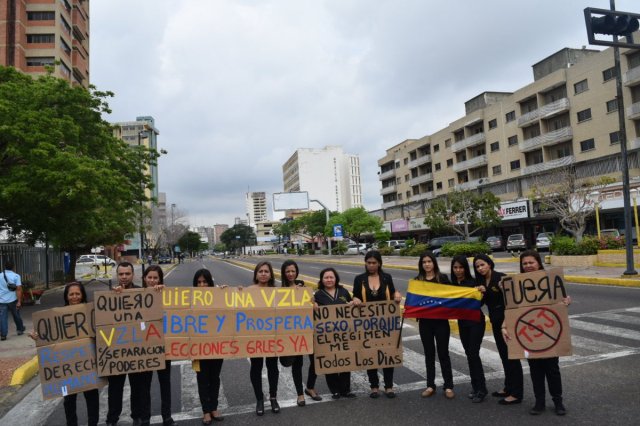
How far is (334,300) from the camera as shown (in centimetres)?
605

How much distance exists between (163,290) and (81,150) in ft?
50.2

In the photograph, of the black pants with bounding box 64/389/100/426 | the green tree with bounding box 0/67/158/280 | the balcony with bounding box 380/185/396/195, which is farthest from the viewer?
the balcony with bounding box 380/185/396/195

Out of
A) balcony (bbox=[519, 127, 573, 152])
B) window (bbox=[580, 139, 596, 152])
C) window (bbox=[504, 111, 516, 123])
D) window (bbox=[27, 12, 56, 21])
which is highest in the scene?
window (bbox=[27, 12, 56, 21])

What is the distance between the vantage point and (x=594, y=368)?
6.55 m

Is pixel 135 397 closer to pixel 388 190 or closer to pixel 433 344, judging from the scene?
pixel 433 344

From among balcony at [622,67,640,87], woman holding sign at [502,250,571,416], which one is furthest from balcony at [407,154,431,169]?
woman holding sign at [502,250,571,416]

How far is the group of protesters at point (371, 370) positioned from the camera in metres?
5.08

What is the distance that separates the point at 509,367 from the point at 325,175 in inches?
5451

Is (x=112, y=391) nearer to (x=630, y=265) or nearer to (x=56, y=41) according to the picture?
(x=630, y=265)

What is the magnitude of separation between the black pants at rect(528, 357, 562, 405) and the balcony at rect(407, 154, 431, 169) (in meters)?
68.4

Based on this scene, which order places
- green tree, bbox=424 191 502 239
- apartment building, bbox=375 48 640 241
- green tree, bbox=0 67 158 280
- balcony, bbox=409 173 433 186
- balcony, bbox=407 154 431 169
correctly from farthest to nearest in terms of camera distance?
balcony, bbox=407 154 431 169, balcony, bbox=409 173 433 186, apartment building, bbox=375 48 640 241, green tree, bbox=424 191 502 239, green tree, bbox=0 67 158 280

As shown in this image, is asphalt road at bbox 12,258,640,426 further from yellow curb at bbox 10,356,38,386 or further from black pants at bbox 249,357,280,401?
yellow curb at bbox 10,356,38,386

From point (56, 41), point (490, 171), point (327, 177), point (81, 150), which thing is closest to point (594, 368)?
point (81, 150)

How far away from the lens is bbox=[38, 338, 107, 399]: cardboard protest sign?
16.4ft
